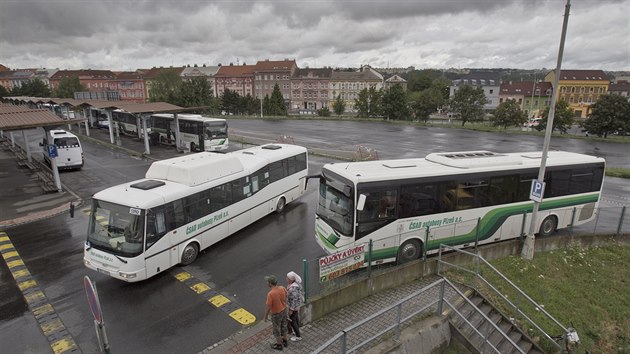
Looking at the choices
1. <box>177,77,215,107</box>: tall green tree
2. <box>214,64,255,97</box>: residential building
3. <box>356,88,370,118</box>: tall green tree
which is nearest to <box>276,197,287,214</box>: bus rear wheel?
<box>177,77,215,107</box>: tall green tree

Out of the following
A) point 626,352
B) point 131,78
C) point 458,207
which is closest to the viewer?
point 626,352

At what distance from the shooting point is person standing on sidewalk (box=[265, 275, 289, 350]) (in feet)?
23.5

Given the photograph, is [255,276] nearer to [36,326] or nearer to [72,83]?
[36,326]

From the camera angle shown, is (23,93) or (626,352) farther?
(23,93)

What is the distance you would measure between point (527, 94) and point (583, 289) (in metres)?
99.5

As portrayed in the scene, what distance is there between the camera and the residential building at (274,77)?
363 feet

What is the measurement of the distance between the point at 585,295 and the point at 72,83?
108614 mm

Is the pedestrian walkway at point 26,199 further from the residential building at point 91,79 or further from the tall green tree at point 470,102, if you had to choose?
the residential building at point 91,79

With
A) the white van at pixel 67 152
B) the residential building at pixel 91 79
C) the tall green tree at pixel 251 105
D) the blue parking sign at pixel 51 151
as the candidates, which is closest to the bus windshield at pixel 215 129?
the white van at pixel 67 152

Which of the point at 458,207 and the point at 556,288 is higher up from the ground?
the point at 458,207

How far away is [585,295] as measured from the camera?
37.6 ft

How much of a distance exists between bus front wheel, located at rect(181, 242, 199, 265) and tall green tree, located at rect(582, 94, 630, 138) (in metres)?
55.4

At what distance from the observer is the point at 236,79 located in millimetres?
118062

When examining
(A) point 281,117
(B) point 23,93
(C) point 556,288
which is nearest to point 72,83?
(B) point 23,93
